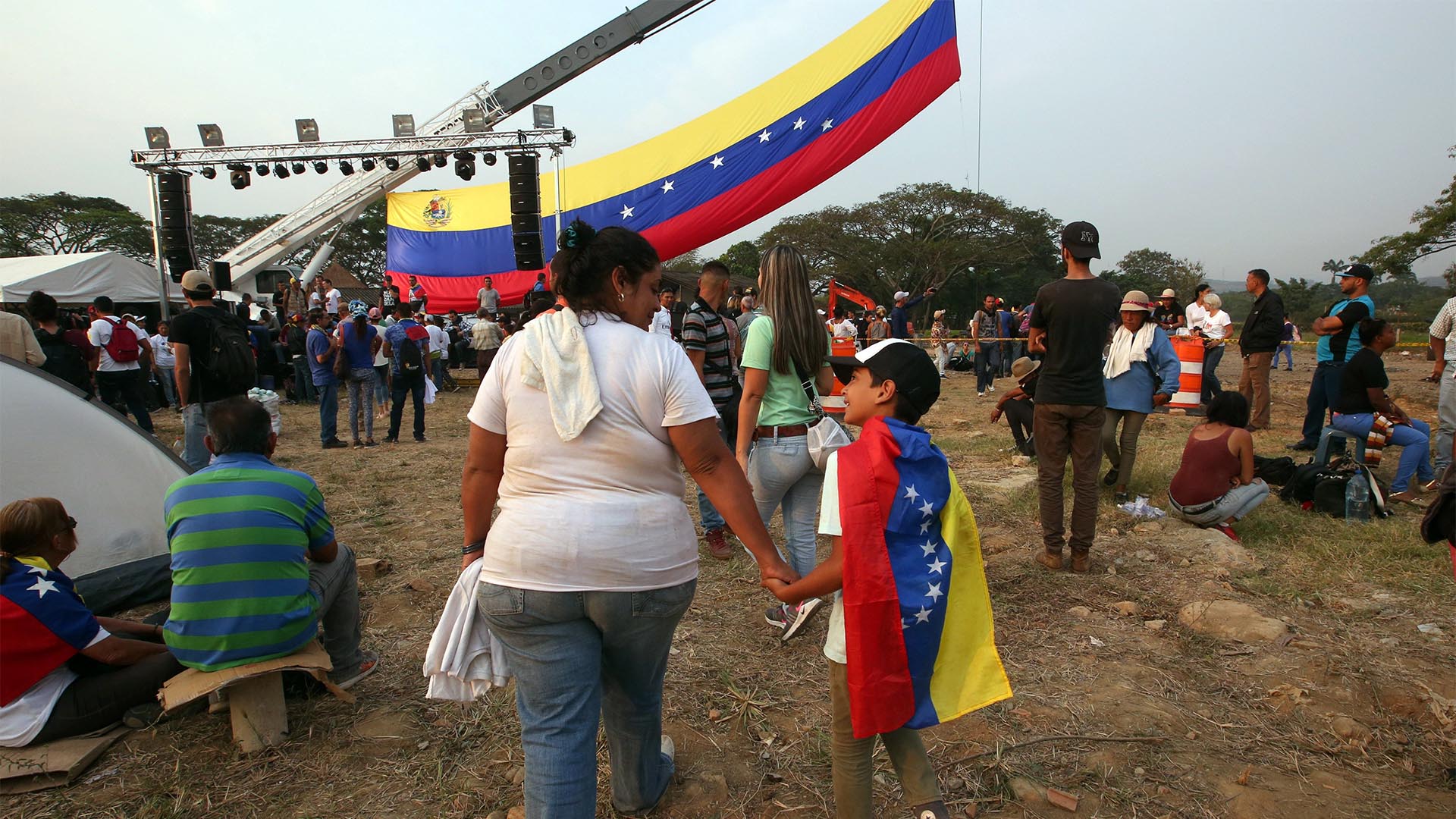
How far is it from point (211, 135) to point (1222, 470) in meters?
18.3

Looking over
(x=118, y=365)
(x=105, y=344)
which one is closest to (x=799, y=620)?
(x=105, y=344)

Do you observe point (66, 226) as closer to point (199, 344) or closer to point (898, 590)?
point (199, 344)

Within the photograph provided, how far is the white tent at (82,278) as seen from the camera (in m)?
16.3

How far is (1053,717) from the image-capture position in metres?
2.85

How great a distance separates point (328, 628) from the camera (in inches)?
125

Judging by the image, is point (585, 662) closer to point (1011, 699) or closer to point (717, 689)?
point (717, 689)

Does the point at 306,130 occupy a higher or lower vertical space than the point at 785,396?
higher

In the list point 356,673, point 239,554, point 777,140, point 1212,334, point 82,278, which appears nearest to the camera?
point 239,554

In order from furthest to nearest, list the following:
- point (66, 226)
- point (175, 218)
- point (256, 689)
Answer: point (66, 226), point (175, 218), point (256, 689)

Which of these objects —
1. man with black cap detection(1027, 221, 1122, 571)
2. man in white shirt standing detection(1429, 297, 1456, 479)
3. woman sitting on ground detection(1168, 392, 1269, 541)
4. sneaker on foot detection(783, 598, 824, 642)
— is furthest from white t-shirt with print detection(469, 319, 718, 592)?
man in white shirt standing detection(1429, 297, 1456, 479)

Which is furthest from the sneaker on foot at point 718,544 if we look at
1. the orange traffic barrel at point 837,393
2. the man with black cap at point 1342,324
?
the man with black cap at point 1342,324

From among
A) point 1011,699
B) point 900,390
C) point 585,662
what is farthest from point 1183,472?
point 585,662

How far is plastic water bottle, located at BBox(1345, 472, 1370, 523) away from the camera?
5102mm

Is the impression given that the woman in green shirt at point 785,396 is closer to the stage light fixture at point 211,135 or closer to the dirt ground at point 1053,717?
the dirt ground at point 1053,717
